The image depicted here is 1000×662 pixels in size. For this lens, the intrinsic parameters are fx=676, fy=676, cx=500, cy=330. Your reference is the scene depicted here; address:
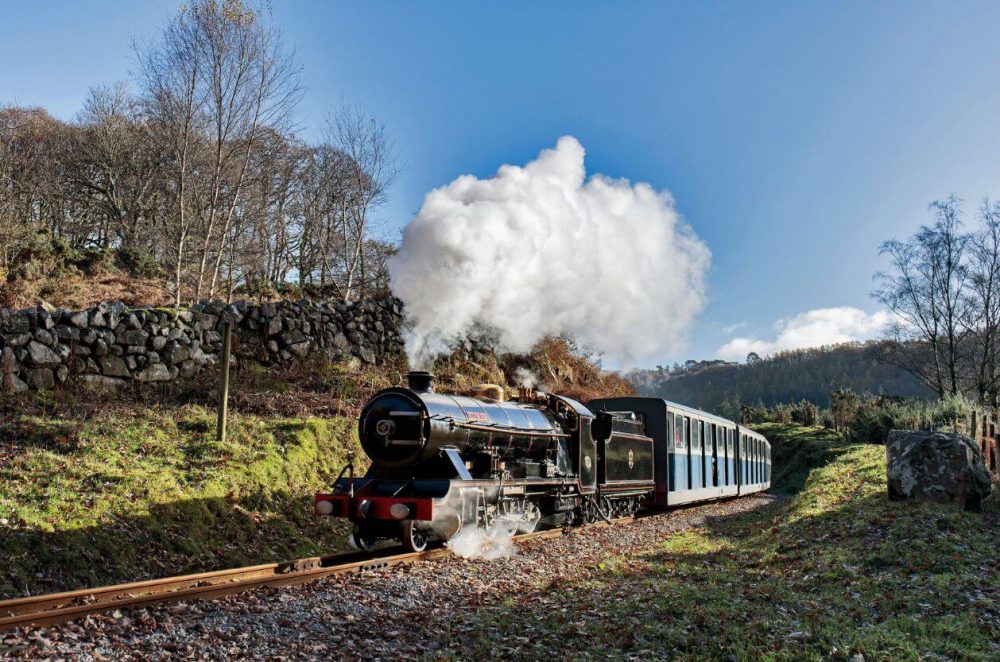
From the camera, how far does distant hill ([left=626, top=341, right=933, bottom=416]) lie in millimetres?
84019

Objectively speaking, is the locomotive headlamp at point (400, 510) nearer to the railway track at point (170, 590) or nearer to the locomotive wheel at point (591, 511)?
the railway track at point (170, 590)

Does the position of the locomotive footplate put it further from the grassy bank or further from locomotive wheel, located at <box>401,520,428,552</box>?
the grassy bank

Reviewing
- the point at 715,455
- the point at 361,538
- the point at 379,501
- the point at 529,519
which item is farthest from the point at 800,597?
the point at 715,455

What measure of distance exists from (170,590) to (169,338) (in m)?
8.39

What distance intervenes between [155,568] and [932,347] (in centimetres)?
3373

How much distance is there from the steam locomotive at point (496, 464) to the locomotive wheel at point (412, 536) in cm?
2

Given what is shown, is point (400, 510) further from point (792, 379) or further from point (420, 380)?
point (792, 379)

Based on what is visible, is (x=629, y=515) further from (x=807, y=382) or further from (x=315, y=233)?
(x=807, y=382)

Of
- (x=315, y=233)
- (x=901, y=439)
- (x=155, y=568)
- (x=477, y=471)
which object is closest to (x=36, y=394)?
(x=155, y=568)

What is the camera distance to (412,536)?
869cm

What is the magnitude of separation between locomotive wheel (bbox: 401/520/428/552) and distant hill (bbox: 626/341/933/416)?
A: 241 feet

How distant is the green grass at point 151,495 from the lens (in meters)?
8.04

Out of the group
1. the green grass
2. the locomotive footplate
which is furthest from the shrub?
the locomotive footplate

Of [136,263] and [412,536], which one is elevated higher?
[136,263]
